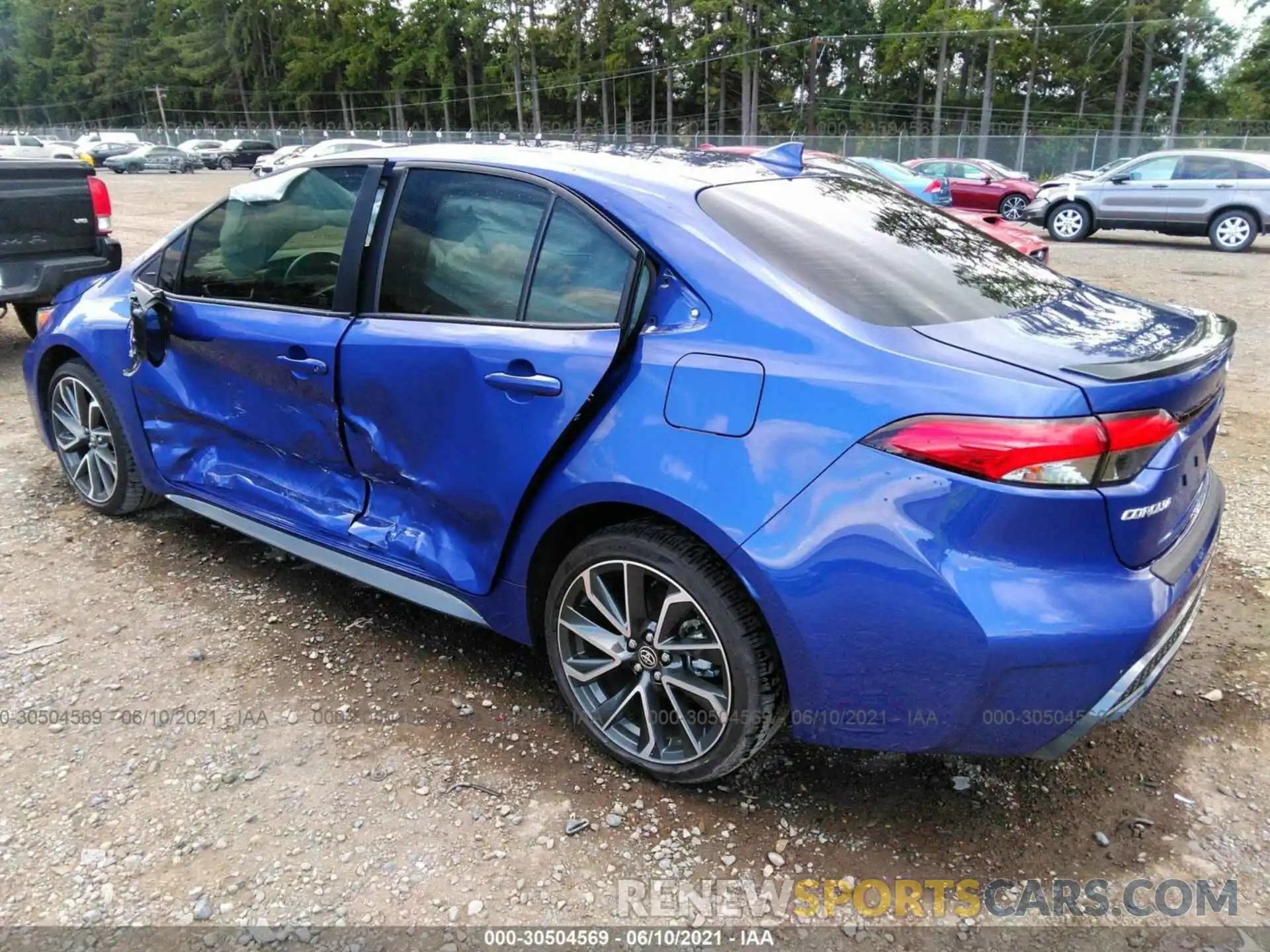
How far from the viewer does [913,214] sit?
9.71 feet

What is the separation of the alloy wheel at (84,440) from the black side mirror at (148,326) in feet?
1.44

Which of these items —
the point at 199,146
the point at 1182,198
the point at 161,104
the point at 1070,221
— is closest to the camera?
the point at 1182,198

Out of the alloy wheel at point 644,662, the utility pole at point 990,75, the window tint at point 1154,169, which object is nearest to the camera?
the alloy wheel at point 644,662

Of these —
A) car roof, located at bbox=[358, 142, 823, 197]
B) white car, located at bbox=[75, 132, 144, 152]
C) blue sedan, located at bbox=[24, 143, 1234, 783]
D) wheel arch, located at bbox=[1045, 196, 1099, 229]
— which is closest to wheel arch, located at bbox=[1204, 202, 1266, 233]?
wheel arch, located at bbox=[1045, 196, 1099, 229]

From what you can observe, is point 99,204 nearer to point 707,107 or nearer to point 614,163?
point 614,163

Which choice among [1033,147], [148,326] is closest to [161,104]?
[1033,147]

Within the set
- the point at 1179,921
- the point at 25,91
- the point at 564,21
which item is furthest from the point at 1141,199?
the point at 25,91

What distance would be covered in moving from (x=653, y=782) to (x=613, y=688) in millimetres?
282

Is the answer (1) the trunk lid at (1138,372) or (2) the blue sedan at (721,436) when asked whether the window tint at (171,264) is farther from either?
(1) the trunk lid at (1138,372)

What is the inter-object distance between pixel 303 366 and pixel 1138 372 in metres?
2.43

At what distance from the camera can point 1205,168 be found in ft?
48.1

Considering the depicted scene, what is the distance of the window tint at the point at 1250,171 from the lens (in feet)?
46.5

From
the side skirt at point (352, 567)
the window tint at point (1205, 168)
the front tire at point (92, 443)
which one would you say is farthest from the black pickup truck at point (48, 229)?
the window tint at point (1205, 168)

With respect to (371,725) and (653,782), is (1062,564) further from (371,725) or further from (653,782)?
(371,725)
